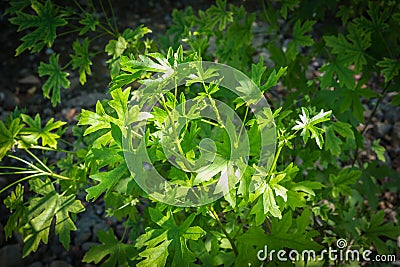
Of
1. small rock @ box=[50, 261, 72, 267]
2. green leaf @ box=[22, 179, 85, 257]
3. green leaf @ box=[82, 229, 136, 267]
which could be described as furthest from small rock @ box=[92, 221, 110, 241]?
green leaf @ box=[22, 179, 85, 257]

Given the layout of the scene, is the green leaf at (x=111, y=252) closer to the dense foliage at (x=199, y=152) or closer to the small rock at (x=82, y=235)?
the dense foliage at (x=199, y=152)

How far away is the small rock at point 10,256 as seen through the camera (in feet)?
6.45

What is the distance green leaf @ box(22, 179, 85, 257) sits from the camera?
1322 millimetres

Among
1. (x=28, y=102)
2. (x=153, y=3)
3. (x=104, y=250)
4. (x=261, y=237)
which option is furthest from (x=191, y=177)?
(x=153, y=3)

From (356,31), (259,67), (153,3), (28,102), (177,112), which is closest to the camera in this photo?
(177,112)

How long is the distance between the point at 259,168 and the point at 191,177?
16 centimetres

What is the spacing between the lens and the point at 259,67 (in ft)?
3.63

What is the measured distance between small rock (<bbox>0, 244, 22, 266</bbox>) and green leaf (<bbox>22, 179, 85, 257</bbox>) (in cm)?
72

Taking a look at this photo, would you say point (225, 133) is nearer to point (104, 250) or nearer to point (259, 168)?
point (259, 168)

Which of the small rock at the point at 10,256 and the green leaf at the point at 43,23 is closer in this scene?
the green leaf at the point at 43,23

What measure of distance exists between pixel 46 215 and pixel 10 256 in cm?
79

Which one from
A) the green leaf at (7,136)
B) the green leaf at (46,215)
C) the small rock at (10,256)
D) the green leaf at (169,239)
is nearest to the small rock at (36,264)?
the small rock at (10,256)

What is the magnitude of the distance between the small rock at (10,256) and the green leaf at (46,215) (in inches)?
28.3

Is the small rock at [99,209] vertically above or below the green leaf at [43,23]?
below
